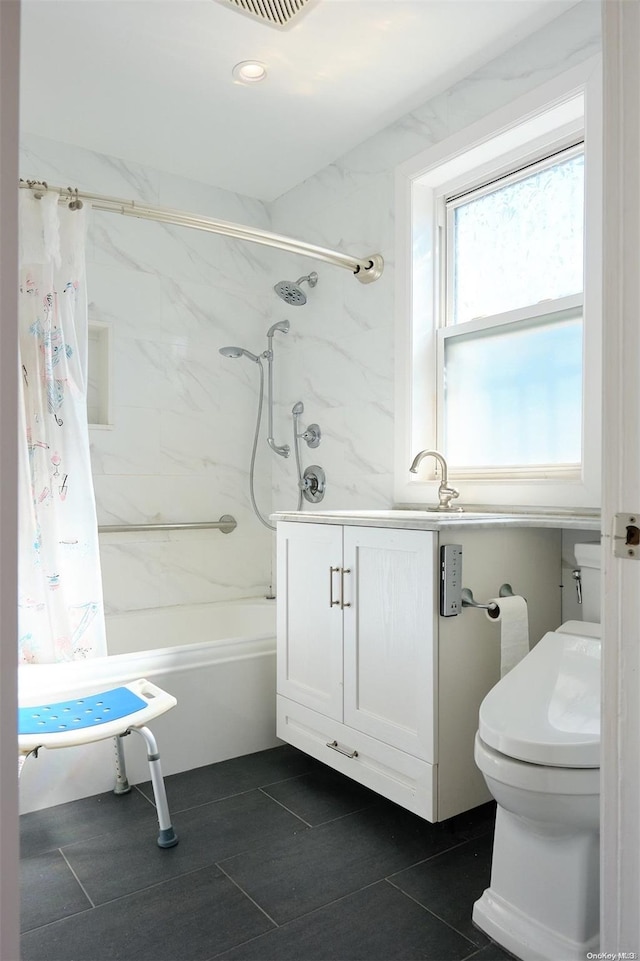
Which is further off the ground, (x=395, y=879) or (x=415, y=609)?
(x=415, y=609)

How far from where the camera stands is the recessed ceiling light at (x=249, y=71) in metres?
2.30

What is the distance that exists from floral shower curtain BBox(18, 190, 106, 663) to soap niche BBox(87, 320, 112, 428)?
0.72 metres

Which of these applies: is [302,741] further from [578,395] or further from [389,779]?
[578,395]

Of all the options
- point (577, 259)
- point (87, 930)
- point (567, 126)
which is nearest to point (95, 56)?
point (567, 126)

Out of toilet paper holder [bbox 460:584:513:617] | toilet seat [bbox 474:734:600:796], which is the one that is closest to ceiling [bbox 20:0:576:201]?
toilet paper holder [bbox 460:584:513:617]

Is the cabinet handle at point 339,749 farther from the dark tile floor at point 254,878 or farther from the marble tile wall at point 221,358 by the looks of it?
the marble tile wall at point 221,358

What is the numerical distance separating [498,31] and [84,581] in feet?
7.41

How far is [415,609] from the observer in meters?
1.80

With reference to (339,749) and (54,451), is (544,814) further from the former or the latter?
(54,451)

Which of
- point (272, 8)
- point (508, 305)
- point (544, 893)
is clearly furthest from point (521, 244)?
point (544, 893)

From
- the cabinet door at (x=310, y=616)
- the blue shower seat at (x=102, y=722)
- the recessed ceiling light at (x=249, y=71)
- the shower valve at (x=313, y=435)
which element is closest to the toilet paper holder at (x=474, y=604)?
the cabinet door at (x=310, y=616)

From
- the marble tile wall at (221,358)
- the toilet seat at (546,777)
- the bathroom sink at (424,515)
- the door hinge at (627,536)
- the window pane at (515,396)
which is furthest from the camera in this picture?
the marble tile wall at (221,358)

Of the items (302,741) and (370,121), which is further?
(370,121)

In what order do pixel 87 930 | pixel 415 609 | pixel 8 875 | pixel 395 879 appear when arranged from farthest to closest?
pixel 415 609 < pixel 395 879 < pixel 87 930 < pixel 8 875
